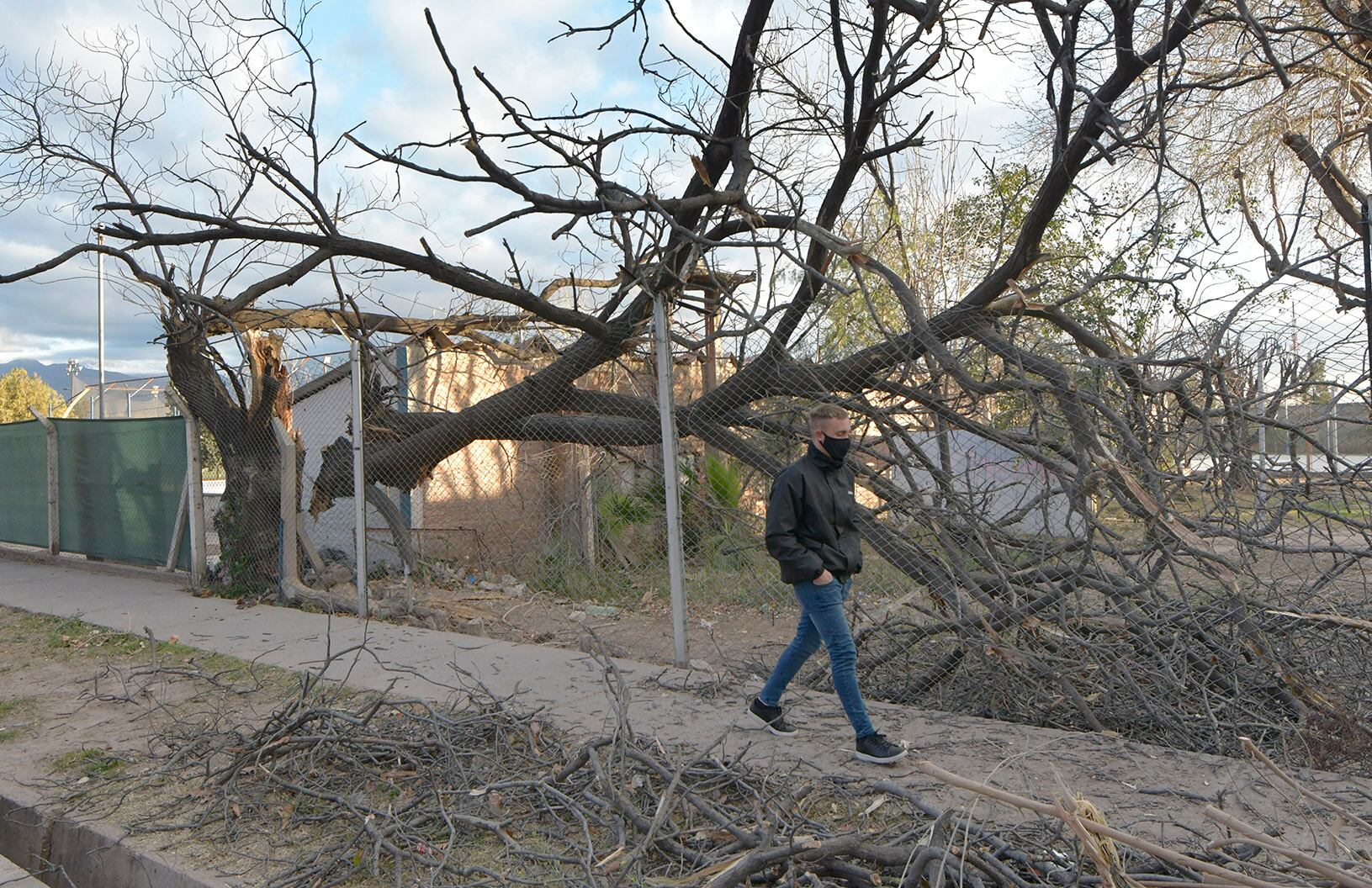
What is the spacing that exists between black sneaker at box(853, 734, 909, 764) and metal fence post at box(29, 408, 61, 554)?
12163 mm

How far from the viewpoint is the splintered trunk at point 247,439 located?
959 centimetres

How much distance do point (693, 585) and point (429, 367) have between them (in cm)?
462

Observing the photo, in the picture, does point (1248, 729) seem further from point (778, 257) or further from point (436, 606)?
point (436, 606)

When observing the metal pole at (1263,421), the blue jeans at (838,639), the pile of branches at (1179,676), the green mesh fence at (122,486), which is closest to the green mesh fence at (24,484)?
the green mesh fence at (122,486)

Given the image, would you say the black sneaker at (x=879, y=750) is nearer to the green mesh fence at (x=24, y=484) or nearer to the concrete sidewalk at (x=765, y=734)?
the concrete sidewalk at (x=765, y=734)

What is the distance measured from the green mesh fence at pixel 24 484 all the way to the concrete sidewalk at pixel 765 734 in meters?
5.58

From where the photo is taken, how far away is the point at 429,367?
12.1 meters

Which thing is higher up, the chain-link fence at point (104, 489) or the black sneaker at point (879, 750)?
the chain-link fence at point (104, 489)

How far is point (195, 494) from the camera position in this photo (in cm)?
1007

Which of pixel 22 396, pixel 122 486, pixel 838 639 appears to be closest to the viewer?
pixel 838 639

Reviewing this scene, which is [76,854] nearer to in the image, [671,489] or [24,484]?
[671,489]

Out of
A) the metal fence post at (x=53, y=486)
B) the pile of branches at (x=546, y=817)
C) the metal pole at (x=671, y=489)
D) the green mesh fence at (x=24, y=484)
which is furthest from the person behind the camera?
the green mesh fence at (x=24, y=484)

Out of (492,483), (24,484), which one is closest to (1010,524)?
(492,483)

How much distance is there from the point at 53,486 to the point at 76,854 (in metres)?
10.2
